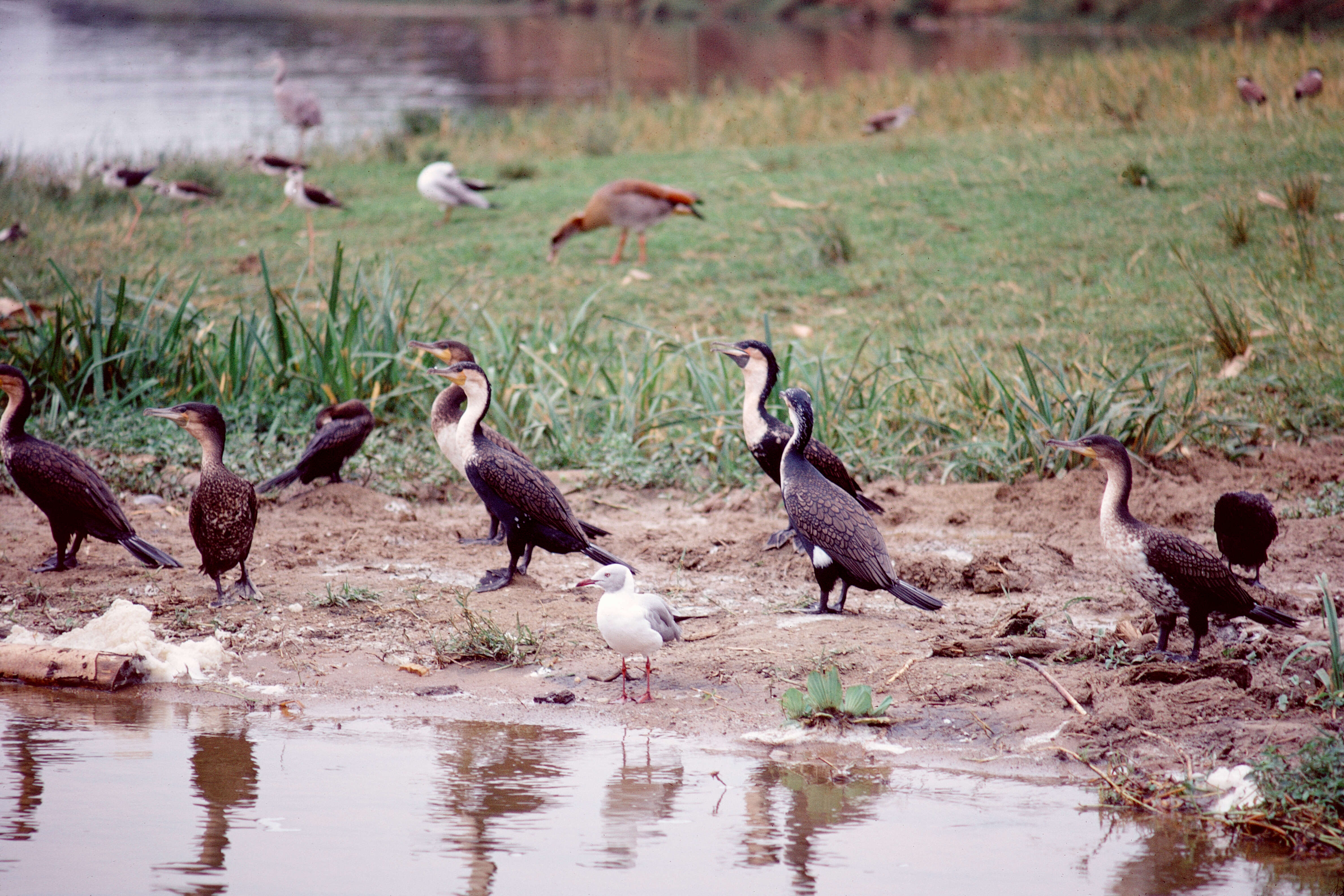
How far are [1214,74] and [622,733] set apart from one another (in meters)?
14.2

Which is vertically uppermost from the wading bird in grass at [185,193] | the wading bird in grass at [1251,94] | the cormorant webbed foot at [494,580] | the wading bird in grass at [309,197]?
the wading bird in grass at [1251,94]

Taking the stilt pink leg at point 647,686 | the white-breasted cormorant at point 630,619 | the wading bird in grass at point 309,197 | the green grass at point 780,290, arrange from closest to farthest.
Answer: the white-breasted cormorant at point 630,619 < the stilt pink leg at point 647,686 < the green grass at point 780,290 < the wading bird in grass at point 309,197

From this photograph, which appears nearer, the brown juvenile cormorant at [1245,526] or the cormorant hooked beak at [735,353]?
the brown juvenile cormorant at [1245,526]

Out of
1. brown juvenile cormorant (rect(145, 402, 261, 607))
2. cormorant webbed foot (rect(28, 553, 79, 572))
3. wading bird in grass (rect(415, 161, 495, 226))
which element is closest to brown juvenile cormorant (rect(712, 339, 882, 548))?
brown juvenile cormorant (rect(145, 402, 261, 607))

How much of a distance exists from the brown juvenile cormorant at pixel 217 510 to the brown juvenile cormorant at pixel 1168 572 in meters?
3.44

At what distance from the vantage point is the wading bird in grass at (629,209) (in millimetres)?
11062

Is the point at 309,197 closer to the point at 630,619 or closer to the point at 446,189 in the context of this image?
the point at 446,189

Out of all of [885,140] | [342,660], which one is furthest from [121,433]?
[885,140]

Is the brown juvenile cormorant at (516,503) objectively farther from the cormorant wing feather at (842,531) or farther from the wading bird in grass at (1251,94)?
the wading bird in grass at (1251,94)

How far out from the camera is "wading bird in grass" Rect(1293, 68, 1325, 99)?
13547 mm

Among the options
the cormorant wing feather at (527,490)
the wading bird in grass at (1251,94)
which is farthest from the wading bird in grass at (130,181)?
the wading bird in grass at (1251,94)

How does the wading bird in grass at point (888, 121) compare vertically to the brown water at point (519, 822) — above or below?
above

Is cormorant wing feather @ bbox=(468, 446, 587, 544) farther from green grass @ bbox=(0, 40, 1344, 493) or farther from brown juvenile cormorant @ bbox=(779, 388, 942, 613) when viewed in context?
green grass @ bbox=(0, 40, 1344, 493)

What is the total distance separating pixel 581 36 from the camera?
40812 mm
